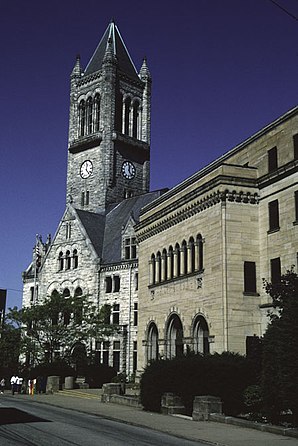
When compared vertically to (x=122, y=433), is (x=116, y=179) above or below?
above

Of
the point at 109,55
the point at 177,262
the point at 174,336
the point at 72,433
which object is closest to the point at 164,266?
the point at 177,262

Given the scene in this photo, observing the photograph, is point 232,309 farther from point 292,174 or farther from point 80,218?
point 80,218

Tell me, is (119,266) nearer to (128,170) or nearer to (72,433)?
(128,170)

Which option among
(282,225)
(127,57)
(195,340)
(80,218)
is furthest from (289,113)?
(127,57)

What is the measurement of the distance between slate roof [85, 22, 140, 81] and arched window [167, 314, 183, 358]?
59.6 metres

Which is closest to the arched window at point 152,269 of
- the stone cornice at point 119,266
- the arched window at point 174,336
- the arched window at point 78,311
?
the arched window at point 174,336

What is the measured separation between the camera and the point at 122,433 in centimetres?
2152

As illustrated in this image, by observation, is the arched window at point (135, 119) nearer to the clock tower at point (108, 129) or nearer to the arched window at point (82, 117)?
the clock tower at point (108, 129)

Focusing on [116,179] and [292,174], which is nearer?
[292,174]

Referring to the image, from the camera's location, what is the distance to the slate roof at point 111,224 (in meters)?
75.5

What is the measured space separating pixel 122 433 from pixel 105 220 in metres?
62.4

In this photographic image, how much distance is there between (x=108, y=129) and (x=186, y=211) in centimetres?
4893

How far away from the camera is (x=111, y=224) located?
81125mm

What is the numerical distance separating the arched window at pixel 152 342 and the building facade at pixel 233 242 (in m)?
2.57
